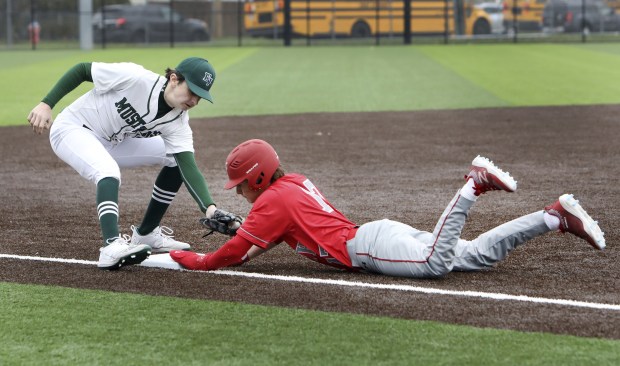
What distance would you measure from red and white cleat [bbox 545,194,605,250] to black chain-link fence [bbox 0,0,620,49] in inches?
1513

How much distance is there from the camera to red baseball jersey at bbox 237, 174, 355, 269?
6.40m

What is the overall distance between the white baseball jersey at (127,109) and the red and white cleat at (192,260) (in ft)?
2.80

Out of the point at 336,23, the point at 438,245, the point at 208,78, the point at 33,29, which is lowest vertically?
the point at 438,245

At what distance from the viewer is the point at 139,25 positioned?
152 feet

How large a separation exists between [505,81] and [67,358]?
20425 mm

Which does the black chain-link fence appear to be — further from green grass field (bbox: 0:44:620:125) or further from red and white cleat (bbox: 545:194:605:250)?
red and white cleat (bbox: 545:194:605:250)

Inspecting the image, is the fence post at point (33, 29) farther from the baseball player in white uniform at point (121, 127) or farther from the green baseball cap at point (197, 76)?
the green baseball cap at point (197, 76)

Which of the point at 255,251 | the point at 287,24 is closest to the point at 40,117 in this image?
the point at 255,251

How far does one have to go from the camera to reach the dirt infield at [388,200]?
19.7 ft

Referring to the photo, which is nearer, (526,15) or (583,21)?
(583,21)

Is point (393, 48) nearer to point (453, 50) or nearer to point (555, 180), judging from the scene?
point (453, 50)

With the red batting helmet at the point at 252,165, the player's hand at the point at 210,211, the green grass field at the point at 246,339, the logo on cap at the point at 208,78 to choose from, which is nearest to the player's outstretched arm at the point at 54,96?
the logo on cap at the point at 208,78

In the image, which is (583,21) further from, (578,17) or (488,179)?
(488,179)

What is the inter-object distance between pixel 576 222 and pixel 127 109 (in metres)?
3.13
